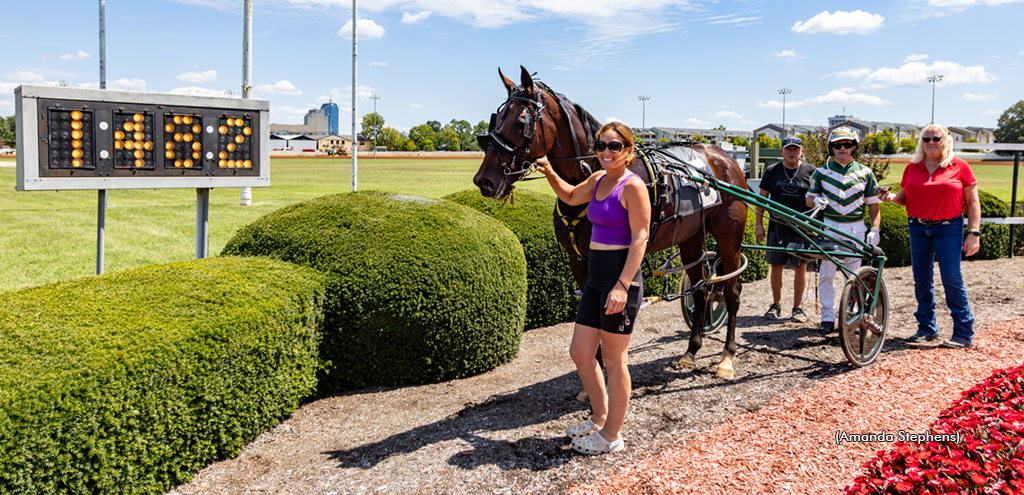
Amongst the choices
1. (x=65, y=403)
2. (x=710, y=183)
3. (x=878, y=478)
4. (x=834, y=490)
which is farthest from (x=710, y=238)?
(x=65, y=403)

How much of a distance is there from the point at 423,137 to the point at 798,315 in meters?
120

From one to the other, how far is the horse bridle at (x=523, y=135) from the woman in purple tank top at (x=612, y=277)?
0.42ft

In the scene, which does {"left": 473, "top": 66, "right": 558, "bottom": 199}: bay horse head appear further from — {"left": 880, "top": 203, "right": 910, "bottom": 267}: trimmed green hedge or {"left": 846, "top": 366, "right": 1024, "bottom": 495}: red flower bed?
{"left": 880, "top": 203, "right": 910, "bottom": 267}: trimmed green hedge

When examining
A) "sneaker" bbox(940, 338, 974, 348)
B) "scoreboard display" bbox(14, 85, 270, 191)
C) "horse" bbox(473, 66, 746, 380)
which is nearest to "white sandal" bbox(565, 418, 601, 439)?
"horse" bbox(473, 66, 746, 380)

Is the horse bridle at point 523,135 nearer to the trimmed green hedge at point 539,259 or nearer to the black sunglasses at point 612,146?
the black sunglasses at point 612,146

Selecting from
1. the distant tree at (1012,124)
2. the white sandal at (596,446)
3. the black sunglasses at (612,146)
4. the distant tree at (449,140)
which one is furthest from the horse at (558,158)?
the distant tree at (449,140)

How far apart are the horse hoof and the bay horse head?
257 cm

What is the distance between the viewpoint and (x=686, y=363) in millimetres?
5742

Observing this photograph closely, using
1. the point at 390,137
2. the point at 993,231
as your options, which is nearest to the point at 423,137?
the point at 390,137

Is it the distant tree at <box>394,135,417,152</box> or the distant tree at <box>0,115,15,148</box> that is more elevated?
the distant tree at <box>394,135,417,152</box>

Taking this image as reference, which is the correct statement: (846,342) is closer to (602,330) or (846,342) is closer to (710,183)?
(710,183)

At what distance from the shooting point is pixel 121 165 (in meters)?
5.55

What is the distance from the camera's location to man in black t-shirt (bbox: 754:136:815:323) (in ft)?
24.1

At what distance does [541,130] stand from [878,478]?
2.62 metres
